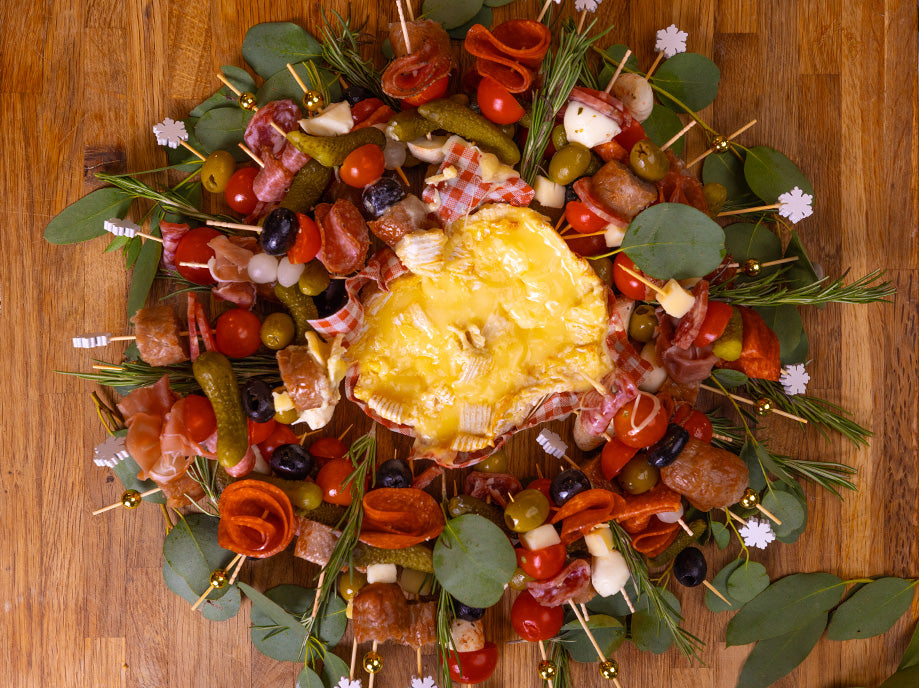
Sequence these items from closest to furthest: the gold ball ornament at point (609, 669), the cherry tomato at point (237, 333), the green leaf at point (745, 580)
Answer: the cherry tomato at point (237, 333) → the gold ball ornament at point (609, 669) → the green leaf at point (745, 580)

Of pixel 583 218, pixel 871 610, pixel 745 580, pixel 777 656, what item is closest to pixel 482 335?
pixel 583 218

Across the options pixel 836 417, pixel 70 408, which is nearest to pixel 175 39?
pixel 70 408

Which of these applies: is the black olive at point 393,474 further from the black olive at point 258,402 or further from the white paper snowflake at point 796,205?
the white paper snowflake at point 796,205

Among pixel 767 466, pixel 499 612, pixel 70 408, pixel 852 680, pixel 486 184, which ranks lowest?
pixel 852 680

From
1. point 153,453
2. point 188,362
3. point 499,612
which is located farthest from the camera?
point 499,612

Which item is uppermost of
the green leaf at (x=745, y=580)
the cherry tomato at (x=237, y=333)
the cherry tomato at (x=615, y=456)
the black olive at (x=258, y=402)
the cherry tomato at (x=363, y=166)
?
the cherry tomato at (x=363, y=166)

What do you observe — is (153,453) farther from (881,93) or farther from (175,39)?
(881,93)

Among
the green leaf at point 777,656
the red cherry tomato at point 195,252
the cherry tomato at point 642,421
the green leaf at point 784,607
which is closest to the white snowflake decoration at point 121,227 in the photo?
the red cherry tomato at point 195,252

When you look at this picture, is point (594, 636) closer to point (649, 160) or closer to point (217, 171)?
point (649, 160)
